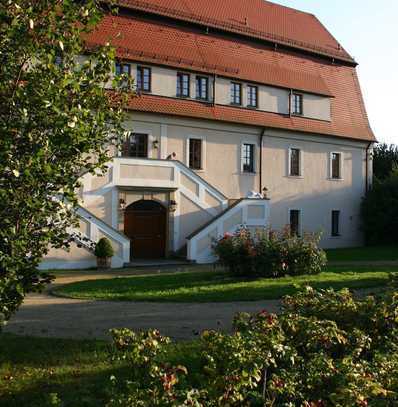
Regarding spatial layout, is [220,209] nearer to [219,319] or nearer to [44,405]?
[219,319]

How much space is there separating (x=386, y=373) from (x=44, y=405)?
333cm

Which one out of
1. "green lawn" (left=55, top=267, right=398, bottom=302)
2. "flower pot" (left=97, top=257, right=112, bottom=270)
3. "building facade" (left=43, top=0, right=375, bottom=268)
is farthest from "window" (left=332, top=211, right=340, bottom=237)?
"flower pot" (left=97, top=257, right=112, bottom=270)

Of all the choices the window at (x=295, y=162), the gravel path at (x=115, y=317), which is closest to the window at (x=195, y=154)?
the window at (x=295, y=162)

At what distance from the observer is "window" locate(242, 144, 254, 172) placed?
1137 inches

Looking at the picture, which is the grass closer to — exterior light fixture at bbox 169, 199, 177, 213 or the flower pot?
the flower pot

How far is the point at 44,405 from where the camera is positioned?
231 inches

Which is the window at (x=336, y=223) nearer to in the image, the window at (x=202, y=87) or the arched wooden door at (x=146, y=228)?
the window at (x=202, y=87)

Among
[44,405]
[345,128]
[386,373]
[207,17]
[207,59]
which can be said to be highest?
[207,17]

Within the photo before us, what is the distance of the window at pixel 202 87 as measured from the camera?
90.0 ft

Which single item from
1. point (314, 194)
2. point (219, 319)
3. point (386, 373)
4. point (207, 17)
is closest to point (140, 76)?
point (207, 17)

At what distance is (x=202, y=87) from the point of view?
90.5 ft

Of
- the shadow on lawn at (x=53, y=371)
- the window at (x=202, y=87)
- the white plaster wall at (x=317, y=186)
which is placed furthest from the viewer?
the white plaster wall at (x=317, y=186)

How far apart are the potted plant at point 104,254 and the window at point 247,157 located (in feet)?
31.6

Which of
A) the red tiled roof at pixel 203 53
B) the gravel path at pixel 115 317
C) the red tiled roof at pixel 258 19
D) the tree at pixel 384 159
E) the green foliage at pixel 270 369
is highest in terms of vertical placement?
the red tiled roof at pixel 258 19
